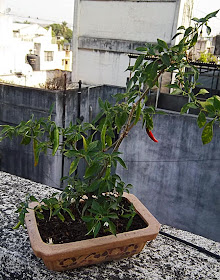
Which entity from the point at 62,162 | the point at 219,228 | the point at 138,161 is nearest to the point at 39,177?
the point at 62,162

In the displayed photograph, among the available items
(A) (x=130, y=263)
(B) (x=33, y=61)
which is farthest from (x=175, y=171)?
(B) (x=33, y=61)

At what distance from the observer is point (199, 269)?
120 cm

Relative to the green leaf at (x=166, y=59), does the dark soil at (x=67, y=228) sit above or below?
below

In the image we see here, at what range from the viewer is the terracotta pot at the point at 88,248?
0.99 m

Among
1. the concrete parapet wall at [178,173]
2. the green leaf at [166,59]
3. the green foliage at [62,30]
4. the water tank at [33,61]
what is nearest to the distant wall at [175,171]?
the concrete parapet wall at [178,173]

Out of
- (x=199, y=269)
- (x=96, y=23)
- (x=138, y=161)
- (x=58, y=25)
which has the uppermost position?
(x=58, y=25)

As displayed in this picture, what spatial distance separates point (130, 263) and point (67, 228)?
283mm

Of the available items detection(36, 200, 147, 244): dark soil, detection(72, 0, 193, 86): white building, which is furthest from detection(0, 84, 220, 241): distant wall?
detection(36, 200, 147, 244): dark soil

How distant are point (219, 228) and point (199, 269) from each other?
4.43 metres

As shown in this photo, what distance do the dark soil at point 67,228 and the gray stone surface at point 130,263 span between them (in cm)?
12

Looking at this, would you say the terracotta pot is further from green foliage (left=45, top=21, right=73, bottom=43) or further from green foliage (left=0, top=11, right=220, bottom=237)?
green foliage (left=45, top=21, right=73, bottom=43)

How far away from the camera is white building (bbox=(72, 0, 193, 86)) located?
8.84 meters

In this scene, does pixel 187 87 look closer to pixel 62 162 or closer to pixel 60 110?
pixel 60 110

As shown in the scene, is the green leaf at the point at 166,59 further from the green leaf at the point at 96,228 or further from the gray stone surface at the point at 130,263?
the gray stone surface at the point at 130,263
